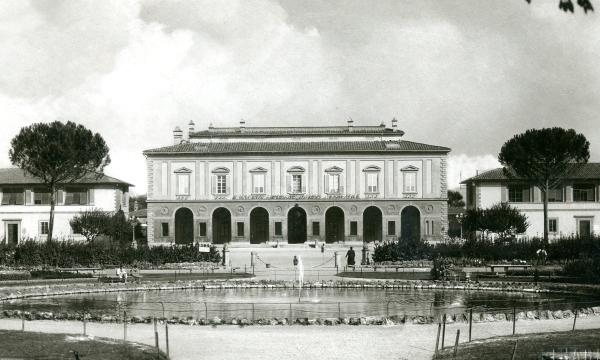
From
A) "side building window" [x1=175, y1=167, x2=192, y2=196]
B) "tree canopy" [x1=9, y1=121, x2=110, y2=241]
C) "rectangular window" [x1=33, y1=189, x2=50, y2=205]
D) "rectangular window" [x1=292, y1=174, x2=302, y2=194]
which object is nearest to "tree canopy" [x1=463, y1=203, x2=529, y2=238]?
"rectangular window" [x1=292, y1=174, x2=302, y2=194]

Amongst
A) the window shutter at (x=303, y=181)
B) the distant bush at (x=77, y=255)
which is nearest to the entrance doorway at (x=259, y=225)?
the window shutter at (x=303, y=181)

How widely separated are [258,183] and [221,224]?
4.45 meters

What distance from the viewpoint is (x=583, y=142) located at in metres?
46.0

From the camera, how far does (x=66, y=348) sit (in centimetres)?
1204

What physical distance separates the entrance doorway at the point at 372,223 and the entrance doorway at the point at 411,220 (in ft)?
6.17

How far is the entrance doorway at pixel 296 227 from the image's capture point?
57438 mm

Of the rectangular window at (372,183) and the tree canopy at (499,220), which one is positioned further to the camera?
the rectangular window at (372,183)

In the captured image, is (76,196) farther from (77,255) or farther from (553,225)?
(553,225)

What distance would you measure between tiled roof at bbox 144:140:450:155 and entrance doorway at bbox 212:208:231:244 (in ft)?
15.7

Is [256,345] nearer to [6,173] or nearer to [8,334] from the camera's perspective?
[8,334]

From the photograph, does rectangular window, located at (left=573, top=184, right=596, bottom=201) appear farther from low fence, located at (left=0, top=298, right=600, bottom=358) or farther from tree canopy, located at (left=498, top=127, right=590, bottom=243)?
low fence, located at (left=0, top=298, right=600, bottom=358)

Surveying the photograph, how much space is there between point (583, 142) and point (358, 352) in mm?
37699

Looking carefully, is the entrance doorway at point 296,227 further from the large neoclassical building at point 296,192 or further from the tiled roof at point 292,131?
the tiled roof at point 292,131

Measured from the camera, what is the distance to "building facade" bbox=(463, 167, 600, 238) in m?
55.1
